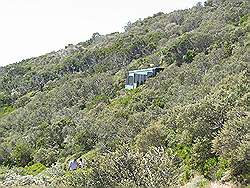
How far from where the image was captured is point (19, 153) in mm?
68250

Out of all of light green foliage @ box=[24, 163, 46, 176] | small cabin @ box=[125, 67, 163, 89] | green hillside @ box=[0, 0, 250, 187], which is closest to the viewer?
green hillside @ box=[0, 0, 250, 187]

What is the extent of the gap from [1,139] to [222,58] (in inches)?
1552

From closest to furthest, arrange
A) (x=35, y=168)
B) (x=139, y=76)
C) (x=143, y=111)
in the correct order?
1. (x=35, y=168)
2. (x=143, y=111)
3. (x=139, y=76)

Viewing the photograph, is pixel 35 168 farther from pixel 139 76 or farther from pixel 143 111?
pixel 139 76

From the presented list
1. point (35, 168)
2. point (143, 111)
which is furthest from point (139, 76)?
point (35, 168)

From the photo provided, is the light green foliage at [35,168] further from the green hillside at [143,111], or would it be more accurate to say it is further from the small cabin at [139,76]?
the small cabin at [139,76]

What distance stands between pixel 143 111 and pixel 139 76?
20.2 m

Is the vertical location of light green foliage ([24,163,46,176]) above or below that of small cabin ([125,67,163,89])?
below

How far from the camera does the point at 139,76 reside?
81500 mm

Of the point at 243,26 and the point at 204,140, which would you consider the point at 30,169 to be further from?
the point at 243,26

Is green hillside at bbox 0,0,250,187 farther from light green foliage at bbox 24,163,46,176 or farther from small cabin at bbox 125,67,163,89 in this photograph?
small cabin at bbox 125,67,163,89

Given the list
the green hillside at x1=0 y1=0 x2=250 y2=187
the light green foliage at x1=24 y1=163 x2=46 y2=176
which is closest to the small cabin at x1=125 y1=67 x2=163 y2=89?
the green hillside at x1=0 y1=0 x2=250 y2=187

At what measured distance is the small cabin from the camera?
7931 centimetres

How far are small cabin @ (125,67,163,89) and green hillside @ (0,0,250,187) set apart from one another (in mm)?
1908
